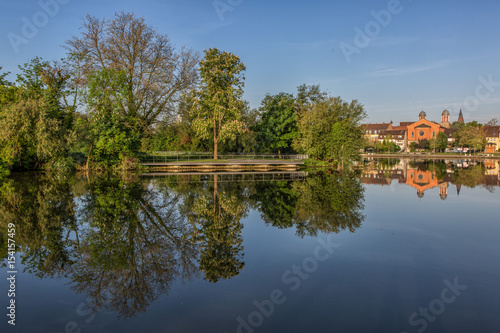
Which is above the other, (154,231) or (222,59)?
(222,59)

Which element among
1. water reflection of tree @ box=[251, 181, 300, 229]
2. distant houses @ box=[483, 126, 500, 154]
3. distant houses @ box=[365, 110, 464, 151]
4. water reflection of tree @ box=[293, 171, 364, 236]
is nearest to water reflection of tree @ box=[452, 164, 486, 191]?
water reflection of tree @ box=[293, 171, 364, 236]

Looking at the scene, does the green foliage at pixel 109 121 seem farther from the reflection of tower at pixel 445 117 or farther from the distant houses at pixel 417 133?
the reflection of tower at pixel 445 117

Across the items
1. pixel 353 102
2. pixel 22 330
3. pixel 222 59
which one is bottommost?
pixel 22 330

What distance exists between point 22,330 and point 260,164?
3428 cm

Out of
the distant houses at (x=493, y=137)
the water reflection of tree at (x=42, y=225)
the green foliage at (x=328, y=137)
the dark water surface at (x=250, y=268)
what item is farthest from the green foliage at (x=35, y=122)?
the distant houses at (x=493, y=137)

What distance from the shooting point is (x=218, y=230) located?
10.2m

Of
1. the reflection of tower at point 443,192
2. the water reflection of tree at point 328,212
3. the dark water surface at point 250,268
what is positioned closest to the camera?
the dark water surface at point 250,268

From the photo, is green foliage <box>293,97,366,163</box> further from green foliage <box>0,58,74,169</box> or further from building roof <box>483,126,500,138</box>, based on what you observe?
building roof <box>483,126,500,138</box>

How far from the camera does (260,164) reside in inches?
1527

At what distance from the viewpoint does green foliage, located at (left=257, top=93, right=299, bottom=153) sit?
172ft

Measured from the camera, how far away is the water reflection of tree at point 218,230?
734 cm

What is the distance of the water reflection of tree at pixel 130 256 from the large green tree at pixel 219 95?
1087 inches

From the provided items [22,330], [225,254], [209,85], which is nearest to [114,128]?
[209,85]

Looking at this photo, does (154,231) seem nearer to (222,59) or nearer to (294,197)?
(294,197)
